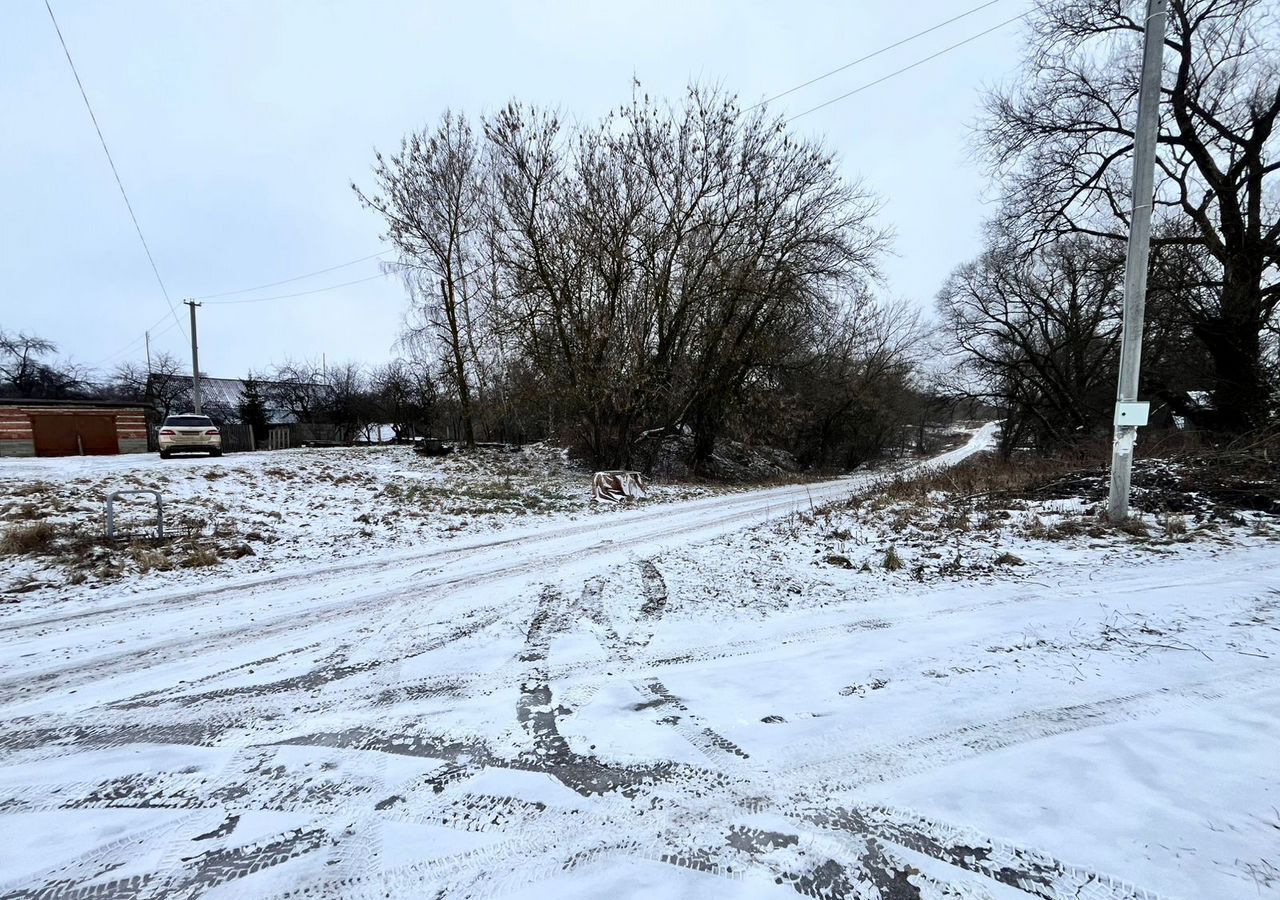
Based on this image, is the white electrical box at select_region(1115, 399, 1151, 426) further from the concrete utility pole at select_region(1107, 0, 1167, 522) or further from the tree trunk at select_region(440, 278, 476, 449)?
the tree trunk at select_region(440, 278, 476, 449)

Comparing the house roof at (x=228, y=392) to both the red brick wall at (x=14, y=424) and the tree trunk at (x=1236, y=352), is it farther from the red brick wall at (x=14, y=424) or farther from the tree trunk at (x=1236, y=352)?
the tree trunk at (x=1236, y=352)

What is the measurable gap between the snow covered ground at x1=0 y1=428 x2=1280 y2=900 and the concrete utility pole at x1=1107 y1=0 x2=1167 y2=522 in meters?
1.55

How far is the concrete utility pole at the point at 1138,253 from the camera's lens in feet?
20.4

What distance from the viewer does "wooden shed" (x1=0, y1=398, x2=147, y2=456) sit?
2184cm

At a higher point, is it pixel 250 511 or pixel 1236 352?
pixel 1236 352

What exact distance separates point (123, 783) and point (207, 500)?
30.4 feet

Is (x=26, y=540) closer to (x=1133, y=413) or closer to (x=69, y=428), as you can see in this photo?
(x=1133, y=413)

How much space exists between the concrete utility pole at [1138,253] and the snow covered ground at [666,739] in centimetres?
155

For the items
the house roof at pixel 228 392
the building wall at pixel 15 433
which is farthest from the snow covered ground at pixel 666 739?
the house roof at pixel 228 392

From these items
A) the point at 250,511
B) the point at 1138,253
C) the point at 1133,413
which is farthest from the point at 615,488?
the point at 1138,253

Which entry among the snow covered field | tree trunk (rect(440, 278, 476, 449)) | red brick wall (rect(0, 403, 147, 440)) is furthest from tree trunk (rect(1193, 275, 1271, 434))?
red brick wall (rect(0, 403, 147, 440))

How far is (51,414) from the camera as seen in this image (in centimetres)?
2244

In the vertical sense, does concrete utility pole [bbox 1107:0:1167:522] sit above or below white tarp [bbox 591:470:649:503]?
above

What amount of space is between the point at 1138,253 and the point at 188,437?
24.4 m
